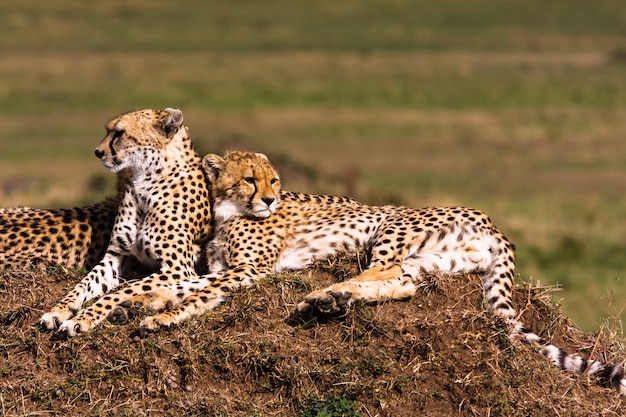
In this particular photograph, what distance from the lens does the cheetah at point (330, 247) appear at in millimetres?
6121

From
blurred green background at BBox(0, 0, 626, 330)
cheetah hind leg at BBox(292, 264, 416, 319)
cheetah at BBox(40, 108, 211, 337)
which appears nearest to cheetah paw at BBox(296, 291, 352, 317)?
cheetah hind leg at BBox(292, 264, 416, 319)

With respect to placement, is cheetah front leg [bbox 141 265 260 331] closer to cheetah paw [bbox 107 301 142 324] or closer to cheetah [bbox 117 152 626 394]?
cheetah [bbox 117 152 626 394]

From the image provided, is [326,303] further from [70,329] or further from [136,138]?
[136,138]

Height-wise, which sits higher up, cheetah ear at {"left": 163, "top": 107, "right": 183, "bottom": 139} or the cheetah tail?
cheetah ear at {"left": 163, "top": 107, "right": 183, "bottom": 139}

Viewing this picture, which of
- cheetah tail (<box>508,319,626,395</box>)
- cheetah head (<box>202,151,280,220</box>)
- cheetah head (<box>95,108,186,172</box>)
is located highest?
cheetah head (<box>95,108,186,172</box>)

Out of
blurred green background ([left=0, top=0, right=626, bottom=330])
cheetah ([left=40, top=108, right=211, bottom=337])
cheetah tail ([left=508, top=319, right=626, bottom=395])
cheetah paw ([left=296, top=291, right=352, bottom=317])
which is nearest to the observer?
cheetah paw ([left=296, top=291, right=352, bottom=317])

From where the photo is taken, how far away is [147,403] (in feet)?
18.5

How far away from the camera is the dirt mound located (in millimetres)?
5645

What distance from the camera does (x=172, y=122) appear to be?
279 inches

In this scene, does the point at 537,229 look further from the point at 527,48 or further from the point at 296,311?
the point at 527,48

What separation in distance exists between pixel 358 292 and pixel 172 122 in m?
1.73

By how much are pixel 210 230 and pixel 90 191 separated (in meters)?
11.0

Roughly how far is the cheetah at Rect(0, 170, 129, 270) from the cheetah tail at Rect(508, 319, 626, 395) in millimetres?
2560

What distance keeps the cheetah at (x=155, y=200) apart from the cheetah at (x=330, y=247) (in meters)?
0.14
